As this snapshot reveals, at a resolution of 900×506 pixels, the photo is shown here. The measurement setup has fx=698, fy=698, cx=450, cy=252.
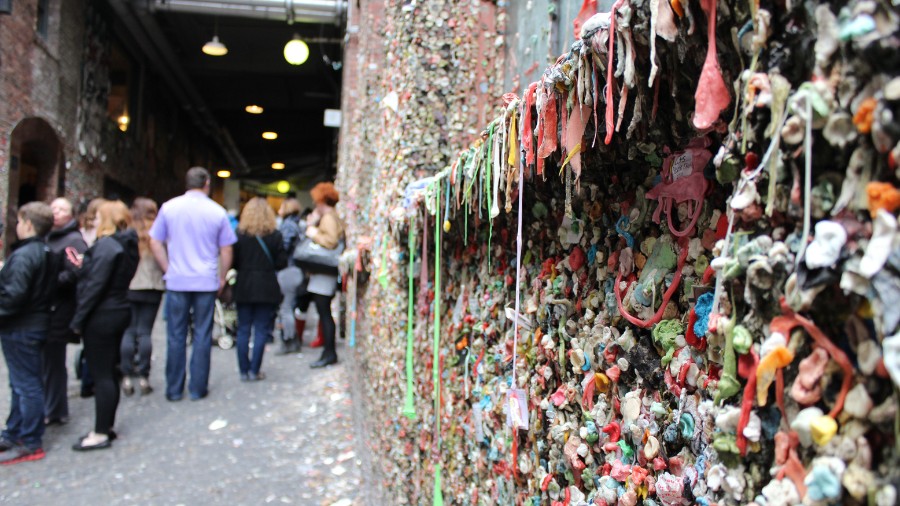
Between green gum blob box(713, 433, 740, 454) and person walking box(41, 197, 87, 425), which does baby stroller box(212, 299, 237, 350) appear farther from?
green gum blob box(713, 433, 740, 454)

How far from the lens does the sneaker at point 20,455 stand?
177 inches

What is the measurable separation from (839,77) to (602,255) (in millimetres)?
712

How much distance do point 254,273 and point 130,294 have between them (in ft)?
3.69

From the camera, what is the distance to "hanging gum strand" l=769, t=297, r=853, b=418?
651 mm

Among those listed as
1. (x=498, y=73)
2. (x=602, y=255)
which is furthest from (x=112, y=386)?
(x=602, y=255)

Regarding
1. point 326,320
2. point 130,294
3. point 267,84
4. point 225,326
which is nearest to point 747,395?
point 130,294

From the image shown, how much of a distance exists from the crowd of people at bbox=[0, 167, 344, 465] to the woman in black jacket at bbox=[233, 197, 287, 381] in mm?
10

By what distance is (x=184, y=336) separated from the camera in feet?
19.4

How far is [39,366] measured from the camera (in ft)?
14.8

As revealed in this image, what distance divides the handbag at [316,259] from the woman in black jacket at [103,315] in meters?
2.44

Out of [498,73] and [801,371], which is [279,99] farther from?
[801,371]

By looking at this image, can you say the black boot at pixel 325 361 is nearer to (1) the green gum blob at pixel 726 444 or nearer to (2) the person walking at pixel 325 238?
(2) the person walking at pixel 325 238

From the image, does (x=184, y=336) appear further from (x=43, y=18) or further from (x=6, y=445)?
(x=43, y=18)

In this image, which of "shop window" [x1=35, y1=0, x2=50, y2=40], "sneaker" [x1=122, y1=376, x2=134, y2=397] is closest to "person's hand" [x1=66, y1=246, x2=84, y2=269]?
"sneaker" [x1=122, y1=376, x2=134, y2=397]
